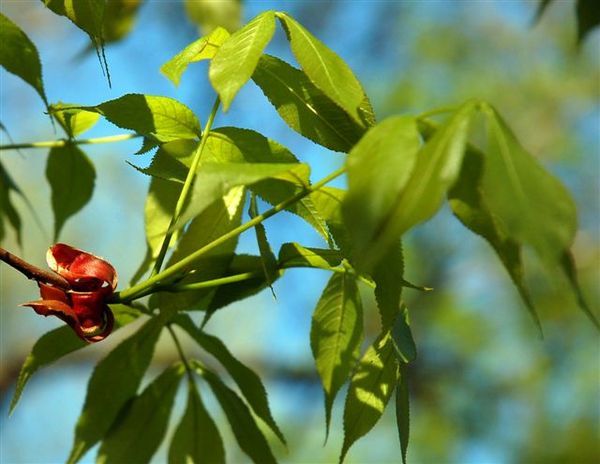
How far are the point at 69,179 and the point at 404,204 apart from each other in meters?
0.50

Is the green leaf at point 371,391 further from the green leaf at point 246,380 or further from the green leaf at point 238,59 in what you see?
the green leaf at point 238,59

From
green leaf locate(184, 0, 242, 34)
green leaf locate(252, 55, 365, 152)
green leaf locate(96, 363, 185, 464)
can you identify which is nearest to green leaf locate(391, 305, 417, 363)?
green leaf locate(252, 55, 365, 152)

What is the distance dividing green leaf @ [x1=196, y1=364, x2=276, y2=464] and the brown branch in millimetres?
180

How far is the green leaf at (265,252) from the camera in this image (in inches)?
23.4

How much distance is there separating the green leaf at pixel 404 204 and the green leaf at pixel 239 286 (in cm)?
26

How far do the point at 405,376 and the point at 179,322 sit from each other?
0.20m

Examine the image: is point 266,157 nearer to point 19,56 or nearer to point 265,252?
point 265,252

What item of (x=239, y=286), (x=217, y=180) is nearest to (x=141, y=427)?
(x=239, y=286)

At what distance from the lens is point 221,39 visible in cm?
63

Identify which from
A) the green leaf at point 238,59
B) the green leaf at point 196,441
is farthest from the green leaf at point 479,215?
the green leaf at point 196,441

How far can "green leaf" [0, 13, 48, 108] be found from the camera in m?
0.63

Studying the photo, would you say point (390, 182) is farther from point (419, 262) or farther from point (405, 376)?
point (419, 262)

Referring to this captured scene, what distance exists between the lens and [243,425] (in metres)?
0.70

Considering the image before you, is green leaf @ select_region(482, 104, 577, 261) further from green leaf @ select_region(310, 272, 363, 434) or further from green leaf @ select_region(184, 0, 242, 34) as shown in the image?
green leaf @ select_region(184, 0, 242, 34)
